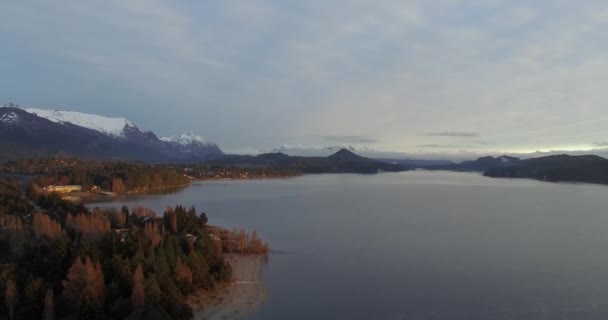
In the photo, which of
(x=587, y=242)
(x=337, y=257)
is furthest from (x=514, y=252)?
(x=337, y=257)

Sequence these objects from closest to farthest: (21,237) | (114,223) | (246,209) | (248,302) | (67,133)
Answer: (248,302) → (21,237) → (114,223) → (246,209) → (67,133)

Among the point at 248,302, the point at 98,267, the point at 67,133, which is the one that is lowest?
the point at 248,302

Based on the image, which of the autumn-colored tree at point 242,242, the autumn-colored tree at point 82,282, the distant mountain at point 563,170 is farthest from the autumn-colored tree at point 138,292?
the distant mountain at point 563,170

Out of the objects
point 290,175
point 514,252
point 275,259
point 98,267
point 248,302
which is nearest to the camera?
point 98,267

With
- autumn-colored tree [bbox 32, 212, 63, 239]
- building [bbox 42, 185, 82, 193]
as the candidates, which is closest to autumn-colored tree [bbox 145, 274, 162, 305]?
autumn-colored tree [bbox 32, 212, 63, 239]

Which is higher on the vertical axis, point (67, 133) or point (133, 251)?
point (67, 133)

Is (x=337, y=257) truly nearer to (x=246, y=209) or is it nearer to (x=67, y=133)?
(x=246, y=209)

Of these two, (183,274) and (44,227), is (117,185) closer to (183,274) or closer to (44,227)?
(44,227)

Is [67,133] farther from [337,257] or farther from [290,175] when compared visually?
[337,257]

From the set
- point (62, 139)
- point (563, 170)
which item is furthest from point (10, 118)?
point (563, 170)

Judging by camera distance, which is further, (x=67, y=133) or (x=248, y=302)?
(x=67, y=133)
